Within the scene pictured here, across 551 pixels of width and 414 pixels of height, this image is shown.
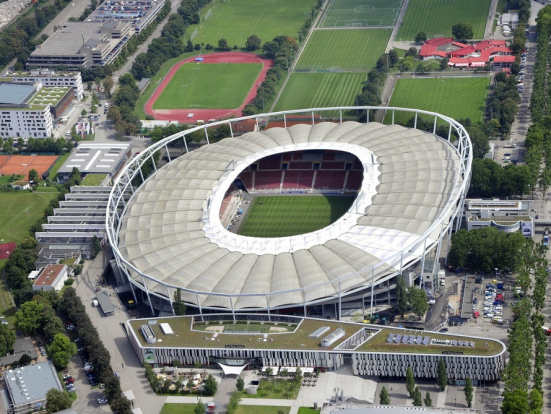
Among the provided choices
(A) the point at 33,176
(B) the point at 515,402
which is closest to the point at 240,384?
(B) the point at 515,402

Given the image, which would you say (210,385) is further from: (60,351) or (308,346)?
(60,351)

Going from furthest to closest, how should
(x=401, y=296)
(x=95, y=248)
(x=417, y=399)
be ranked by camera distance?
(x=95, y=248), (x=401, y=296), (x=417, y=399)

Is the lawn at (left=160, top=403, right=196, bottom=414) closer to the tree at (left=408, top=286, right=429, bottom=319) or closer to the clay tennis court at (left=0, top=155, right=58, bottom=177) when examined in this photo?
the tree at (left=408, top=286, right=429, bottom=319)

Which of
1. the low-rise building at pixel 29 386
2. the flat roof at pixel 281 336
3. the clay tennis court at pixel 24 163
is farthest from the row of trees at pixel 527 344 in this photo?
the clay tennis court at pixel 24 163

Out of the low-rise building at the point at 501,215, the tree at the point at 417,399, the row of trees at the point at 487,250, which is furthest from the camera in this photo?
the low-rise building at the point at 501,215

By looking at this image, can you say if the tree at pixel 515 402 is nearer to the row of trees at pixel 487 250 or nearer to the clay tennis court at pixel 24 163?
the row of trees at pixel 487 250
